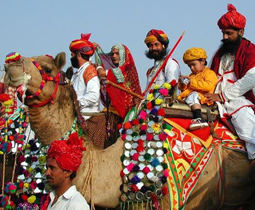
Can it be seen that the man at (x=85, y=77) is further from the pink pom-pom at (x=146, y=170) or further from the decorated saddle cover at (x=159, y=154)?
the pink pom-pom at (x=146, y=170)

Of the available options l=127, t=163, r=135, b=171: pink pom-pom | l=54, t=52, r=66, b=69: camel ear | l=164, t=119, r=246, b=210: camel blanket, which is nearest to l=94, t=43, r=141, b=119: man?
l=164, t=119, r=246, b=210: camel blanket

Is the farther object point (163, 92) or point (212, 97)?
point (212, 97)

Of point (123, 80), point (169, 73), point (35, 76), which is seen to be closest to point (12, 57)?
point (35, 76)

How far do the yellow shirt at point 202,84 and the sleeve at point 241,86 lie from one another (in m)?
0.22

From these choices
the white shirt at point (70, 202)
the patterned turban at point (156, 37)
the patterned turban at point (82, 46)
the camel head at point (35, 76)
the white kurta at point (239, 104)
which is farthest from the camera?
the patterned turban at point (156, 37)

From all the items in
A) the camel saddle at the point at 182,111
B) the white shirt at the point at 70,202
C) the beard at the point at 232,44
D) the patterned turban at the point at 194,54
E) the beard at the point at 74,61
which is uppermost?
the beard at the point at 232,44

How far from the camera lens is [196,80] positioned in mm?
→ 7723

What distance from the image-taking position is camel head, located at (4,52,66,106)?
612 cm

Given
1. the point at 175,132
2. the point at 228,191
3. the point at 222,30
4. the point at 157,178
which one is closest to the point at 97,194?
the point at 157,178

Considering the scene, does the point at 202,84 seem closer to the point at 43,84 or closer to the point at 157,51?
the point at 157,51

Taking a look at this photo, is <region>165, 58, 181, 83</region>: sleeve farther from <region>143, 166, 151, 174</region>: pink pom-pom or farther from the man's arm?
<region>143, 166, 151, 174</region>: pink pom-pom

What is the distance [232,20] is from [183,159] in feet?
7.08

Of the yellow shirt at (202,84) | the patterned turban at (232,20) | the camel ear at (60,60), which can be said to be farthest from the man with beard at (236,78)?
the camel ear at (60,60)

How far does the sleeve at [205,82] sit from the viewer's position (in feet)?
25.1
